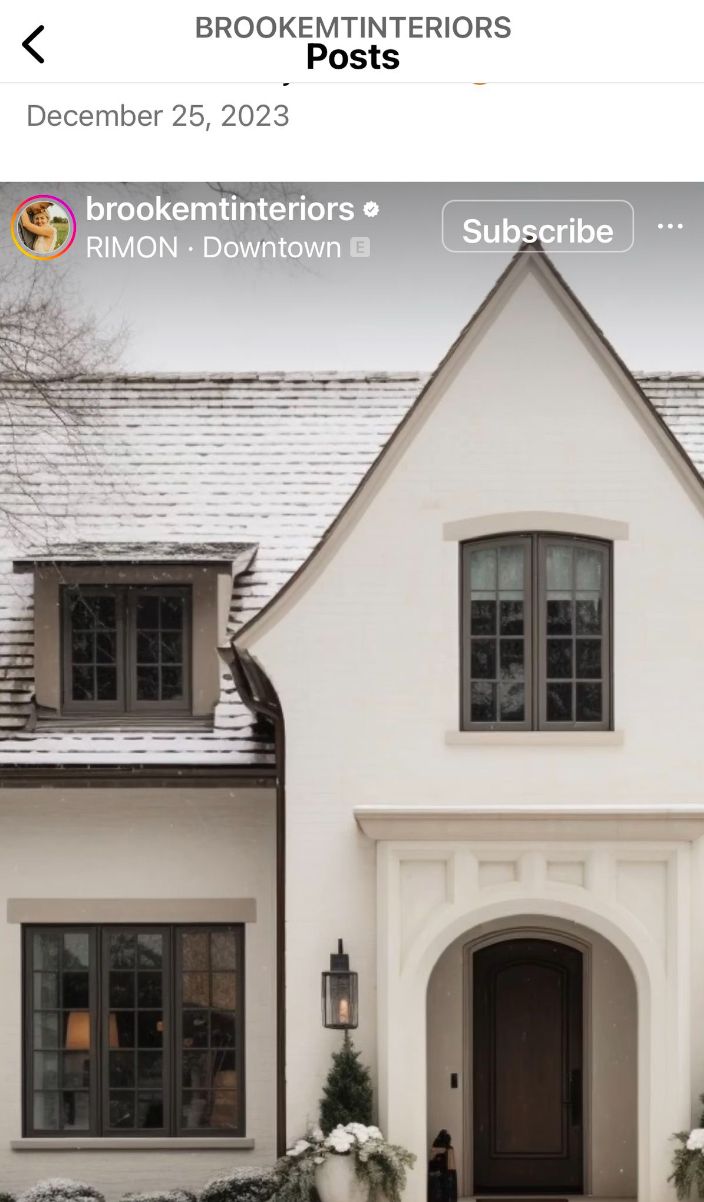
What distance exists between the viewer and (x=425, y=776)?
465 inches

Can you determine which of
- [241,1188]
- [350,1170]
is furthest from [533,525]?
[241,1188]

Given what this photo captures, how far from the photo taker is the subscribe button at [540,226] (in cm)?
968

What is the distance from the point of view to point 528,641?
38.9 ft

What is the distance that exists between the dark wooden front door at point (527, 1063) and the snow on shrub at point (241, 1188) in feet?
6.50

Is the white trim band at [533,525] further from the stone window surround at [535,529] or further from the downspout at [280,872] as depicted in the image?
the downspout at [280,872]

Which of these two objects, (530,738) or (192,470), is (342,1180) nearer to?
(530,738)

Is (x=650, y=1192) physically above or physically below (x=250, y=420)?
below

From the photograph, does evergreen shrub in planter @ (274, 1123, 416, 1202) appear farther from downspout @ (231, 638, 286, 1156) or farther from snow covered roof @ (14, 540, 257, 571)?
snow covered roof @ (14, 540, 257, 571)
